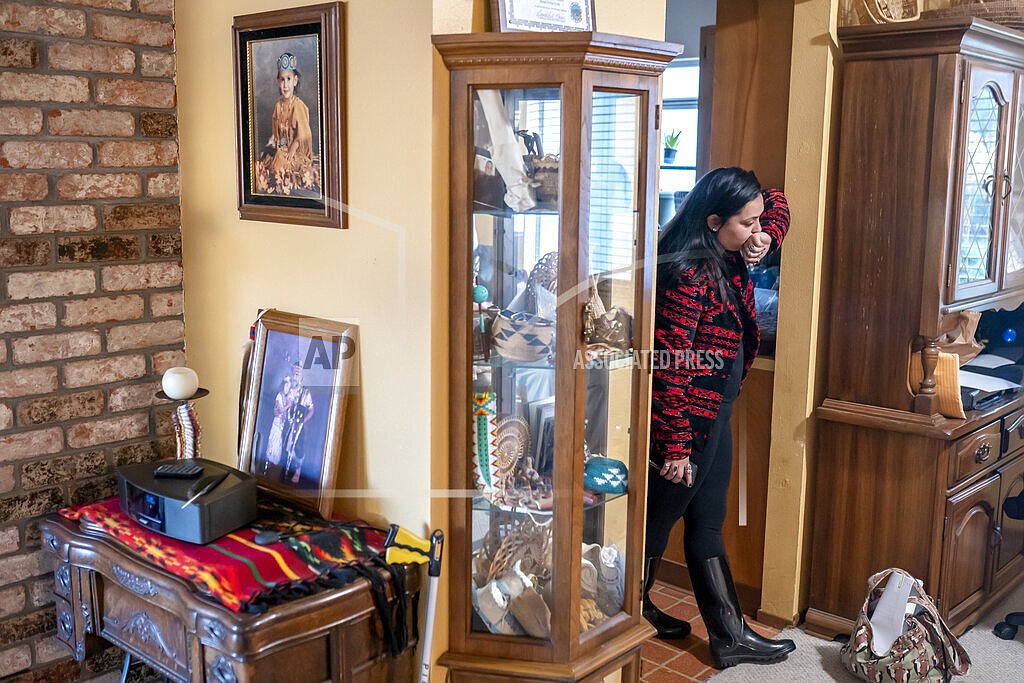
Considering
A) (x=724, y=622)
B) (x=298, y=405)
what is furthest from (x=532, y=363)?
(x=724, y=622)

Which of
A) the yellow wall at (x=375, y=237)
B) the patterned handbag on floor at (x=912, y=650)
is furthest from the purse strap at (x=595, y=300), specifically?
the patterned handbag on floor at (x=912, y=650)

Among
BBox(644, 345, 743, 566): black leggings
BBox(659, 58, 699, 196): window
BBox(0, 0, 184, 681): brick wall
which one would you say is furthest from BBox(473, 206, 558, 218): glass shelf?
BBox(659, 58, 699, 196): window

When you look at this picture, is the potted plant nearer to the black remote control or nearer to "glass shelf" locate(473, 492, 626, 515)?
"glass shelf" locate(473, 492, 626, 515)

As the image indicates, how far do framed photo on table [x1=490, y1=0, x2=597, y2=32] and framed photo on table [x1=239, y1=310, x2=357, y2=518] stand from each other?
29.7 inches

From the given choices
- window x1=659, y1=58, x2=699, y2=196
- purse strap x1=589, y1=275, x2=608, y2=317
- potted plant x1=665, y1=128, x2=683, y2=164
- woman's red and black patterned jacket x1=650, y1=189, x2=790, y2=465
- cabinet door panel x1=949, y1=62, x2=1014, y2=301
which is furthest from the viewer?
potted plant x1=665, y1=128, x2=683, y2=164

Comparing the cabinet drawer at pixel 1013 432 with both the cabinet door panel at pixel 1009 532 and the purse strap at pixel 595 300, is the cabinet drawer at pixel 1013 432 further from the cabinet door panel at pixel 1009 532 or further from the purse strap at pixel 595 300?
the purse strap at pixel 595 300

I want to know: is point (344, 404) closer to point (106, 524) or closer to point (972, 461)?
point (106, 524)

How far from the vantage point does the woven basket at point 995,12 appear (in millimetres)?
2998

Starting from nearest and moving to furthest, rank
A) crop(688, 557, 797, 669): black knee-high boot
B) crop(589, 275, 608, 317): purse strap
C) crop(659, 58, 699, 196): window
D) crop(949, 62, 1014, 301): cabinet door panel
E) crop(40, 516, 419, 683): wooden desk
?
crop(40, 516, 419, 683): wooden desk → crop(589, 275, 608, 317): purse strap → crop(949, 62, 1014, 301): cabinet door panel → crop(688, 557, 797, 669): black knee-high boot → crop(659, 58, 699, 196): window

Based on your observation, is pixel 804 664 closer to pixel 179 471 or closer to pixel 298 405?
pixel 298 405

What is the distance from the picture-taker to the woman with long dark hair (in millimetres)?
2779

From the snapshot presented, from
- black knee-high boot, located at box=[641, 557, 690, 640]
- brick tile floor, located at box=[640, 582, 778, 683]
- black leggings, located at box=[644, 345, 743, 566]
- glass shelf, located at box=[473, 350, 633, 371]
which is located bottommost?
brick tile floor, located at box=[640, 582, 778, 683]

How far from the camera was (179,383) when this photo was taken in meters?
2.29

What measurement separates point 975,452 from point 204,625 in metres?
2.46
